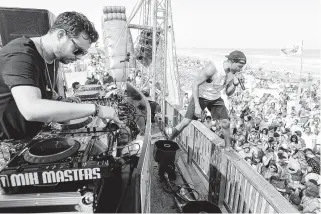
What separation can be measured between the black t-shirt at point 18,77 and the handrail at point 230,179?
2711 millimetres

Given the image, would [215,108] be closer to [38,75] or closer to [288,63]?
[38,75]

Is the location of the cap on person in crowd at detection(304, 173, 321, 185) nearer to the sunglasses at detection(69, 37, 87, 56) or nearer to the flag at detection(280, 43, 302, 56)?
the sunglasses at detection(69, 37, 87, 56)

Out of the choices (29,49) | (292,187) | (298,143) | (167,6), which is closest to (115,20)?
(167,6)

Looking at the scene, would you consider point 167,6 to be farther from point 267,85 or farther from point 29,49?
point 267,85

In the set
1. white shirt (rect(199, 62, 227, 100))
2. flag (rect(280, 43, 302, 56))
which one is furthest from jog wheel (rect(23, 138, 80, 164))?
flag (rect(280, 43, 302, 56))

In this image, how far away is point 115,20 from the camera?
19.4 m

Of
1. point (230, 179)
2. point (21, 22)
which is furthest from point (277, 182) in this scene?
point (21, 22)

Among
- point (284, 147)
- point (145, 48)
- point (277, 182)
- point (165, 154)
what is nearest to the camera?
point (165, 154)

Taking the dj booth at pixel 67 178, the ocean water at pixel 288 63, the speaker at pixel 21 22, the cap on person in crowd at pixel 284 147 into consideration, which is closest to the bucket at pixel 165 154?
the dj booth at pixel 67 178

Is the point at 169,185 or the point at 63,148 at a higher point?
the point at 63,148

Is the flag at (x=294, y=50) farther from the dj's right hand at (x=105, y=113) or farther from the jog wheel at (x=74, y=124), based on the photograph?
the dj's right hand at (x=105, y=113)

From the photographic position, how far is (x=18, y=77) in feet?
4.28

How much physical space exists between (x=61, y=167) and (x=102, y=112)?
0.46 metres

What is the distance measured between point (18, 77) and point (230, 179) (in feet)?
10.8
